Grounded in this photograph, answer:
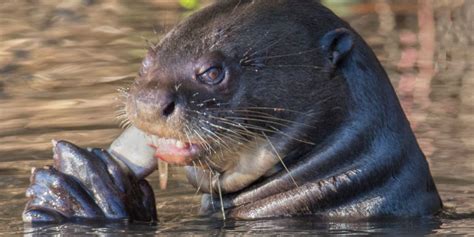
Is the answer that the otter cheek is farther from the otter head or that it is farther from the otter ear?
the otter ear

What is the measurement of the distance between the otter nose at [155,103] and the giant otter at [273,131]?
0.36 ft

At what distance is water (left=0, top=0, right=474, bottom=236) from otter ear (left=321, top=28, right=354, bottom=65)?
768mm

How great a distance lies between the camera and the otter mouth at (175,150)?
23.0 ft

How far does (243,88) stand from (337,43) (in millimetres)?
507

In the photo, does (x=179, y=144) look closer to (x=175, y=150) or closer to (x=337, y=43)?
(x=175, y=150)

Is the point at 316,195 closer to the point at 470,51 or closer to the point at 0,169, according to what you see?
the point at 0,169

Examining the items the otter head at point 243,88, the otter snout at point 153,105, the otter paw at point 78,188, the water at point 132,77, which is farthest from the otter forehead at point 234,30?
the otter paw at point 78,188

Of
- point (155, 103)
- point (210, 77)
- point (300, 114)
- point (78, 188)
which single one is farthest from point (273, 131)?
point (78, 188)

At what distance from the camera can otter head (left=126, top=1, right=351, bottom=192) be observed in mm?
7027

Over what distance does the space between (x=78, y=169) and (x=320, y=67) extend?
1.18 m

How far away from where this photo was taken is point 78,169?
7227 mm

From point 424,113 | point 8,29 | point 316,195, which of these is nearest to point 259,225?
Result: point 316,195

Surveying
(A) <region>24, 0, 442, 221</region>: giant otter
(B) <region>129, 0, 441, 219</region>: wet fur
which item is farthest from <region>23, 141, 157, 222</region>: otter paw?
(B) <region>129, 0, 441, 219</region>: wet fur

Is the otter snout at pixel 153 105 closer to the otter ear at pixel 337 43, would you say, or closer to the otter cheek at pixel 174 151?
the otter cheek at pixel 174 151
